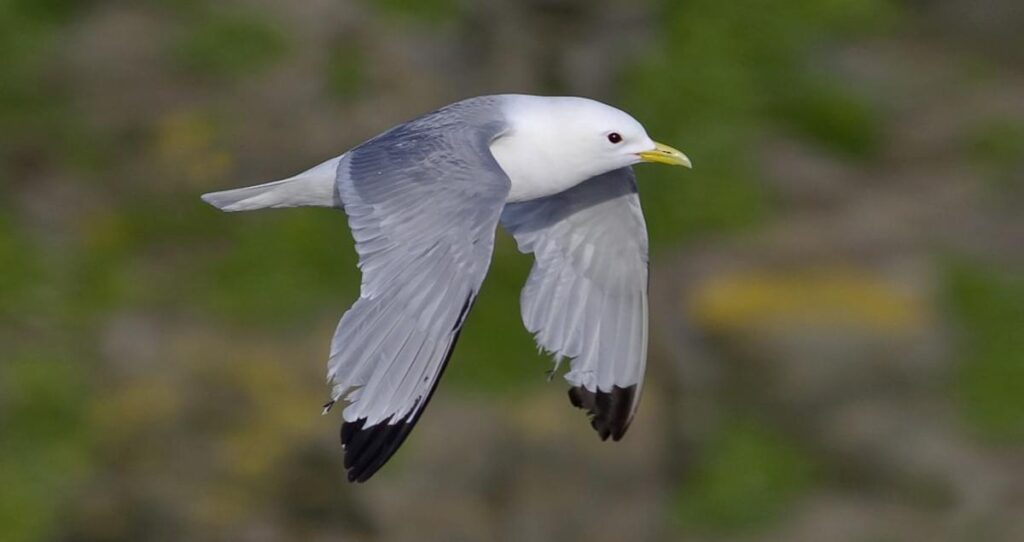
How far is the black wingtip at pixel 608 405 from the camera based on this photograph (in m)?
6.26

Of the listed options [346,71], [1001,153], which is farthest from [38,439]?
[1001,153]

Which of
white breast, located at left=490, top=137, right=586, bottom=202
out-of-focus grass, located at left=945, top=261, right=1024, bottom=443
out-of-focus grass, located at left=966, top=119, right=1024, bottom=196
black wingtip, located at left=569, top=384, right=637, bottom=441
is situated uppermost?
white breast, located at left=490, top=137, right=586, bottom=202

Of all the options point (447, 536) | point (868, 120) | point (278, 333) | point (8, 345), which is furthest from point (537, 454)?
point (868, 120)

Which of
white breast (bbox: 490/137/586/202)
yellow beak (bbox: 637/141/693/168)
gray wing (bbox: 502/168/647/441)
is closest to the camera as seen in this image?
white breast (bbox: 490/137/586/202)

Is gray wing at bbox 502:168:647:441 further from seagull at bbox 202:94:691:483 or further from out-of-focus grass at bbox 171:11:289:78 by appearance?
out-of-focus grass at bbox 171:11:289:78

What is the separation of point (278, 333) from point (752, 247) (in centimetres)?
221

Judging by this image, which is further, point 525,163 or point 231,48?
point 231,48

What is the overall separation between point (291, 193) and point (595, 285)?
3.39 feet

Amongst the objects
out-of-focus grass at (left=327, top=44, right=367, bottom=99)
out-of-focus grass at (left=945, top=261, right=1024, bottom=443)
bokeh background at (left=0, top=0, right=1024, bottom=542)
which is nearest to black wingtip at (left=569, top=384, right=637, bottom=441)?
bokeh background at (left=0, top=0, right=1024, bottom=542)

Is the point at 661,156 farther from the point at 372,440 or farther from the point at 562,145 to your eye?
the point at 372,440

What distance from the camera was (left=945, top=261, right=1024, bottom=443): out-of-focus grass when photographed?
29.5ft

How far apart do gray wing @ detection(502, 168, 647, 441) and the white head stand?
0.43 metres

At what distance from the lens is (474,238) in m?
5.11

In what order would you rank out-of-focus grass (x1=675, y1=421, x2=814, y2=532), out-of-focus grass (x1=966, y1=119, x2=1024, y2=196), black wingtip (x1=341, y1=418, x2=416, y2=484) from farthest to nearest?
out-of-focus grass (x1=966, y1=119, x2=1024, y2=196) < out-of-focus grass (x1=675, y1=421, x2=814, y2=532) < black wingtip (x1=341, y1=418, x2=416, y2=484)
